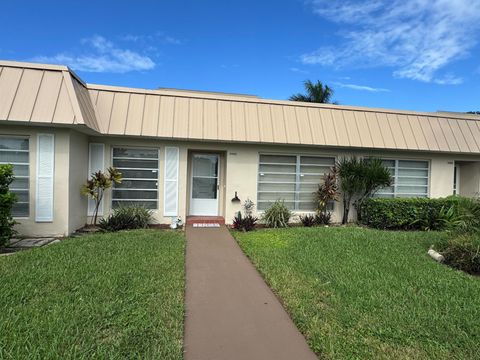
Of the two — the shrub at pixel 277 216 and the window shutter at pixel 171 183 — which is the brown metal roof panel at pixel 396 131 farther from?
the window shutter at pixel 171 183

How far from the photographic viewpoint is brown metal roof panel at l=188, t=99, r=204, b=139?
9539 mm

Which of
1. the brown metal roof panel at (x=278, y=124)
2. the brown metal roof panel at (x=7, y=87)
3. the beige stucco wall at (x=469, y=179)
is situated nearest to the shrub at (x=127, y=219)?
the brown metal roof panel at (x=7, y=87)

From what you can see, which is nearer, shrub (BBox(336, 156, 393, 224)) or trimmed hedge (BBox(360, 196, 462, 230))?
trimmed hedge (BBox(360, 196, 462, 230))

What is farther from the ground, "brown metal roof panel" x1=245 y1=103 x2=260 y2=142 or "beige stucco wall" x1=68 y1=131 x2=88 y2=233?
"brown metal roof panel" x1=245 y1=103 x2=260 y2=142

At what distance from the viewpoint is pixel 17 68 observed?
314 inches

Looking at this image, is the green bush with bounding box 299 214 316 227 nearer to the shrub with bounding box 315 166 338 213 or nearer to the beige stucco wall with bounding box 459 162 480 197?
the shrub with bounding box 315 166 338 213

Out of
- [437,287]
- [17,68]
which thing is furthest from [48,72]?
[437,287]

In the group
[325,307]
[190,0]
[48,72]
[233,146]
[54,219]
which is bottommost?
[325,307]

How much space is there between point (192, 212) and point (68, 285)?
621cm

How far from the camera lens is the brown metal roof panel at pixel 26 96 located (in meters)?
7.37

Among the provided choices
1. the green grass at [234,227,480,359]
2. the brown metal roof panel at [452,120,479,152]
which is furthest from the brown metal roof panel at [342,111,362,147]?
the brown metal roof panel at [452,120,479,152]

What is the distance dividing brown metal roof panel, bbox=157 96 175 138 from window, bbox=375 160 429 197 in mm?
7418

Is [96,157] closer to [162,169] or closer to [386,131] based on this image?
[162,169]

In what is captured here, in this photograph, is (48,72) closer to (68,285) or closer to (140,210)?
(140,210)
